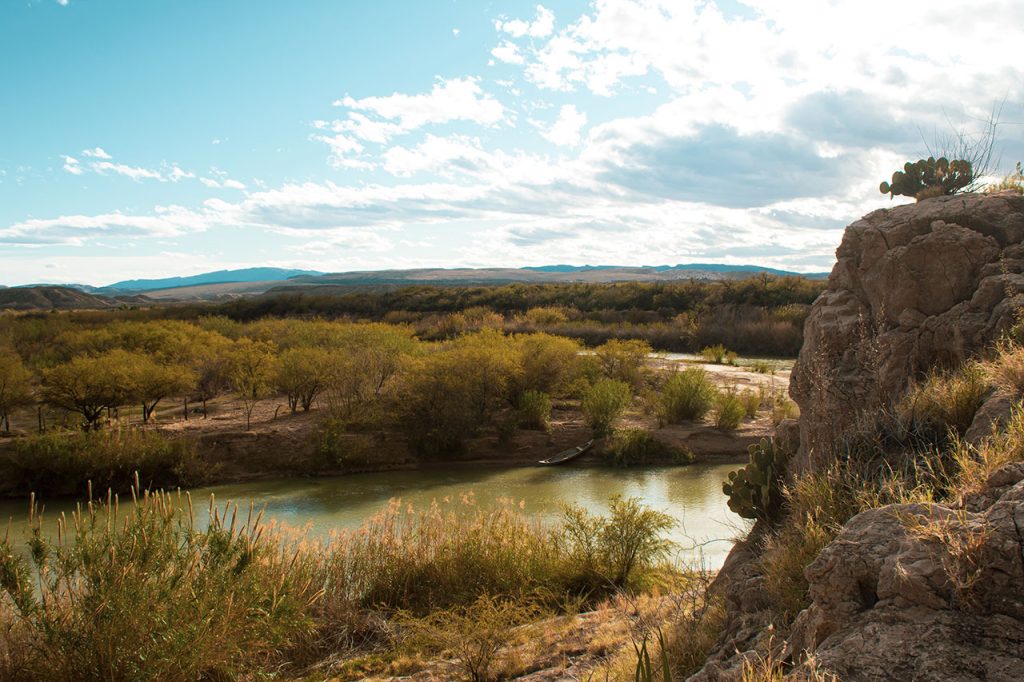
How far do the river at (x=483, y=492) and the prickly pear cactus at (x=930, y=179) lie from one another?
22.0ft

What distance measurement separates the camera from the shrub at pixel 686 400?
21734mm

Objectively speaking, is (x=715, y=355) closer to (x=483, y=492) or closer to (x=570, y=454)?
(x=570, y=454)

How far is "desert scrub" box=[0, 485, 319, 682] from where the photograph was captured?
Answer: 5215 millimetres

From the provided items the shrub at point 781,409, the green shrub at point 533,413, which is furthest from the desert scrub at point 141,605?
the shrub at point 781,409

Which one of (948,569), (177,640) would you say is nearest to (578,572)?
(177,640)

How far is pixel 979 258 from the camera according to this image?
6.43m

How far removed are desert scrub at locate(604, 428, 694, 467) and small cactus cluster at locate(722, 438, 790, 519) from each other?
1272cm

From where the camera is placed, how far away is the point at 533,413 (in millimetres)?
21422

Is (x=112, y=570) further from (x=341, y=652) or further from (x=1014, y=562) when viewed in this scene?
(x=1014, y=562)

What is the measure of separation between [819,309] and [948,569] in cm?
498

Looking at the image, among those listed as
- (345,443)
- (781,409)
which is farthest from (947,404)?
(345,443)

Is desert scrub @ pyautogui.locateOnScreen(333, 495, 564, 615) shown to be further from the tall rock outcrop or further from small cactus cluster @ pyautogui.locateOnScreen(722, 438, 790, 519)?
the tall rock outcrop

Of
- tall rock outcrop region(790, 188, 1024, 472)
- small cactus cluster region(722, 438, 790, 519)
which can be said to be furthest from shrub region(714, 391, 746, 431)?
small cactus cluster region(722, 438, 790, 519)

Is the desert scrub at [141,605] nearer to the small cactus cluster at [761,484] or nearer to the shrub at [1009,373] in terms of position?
the small cactus cluster at [761,484]
